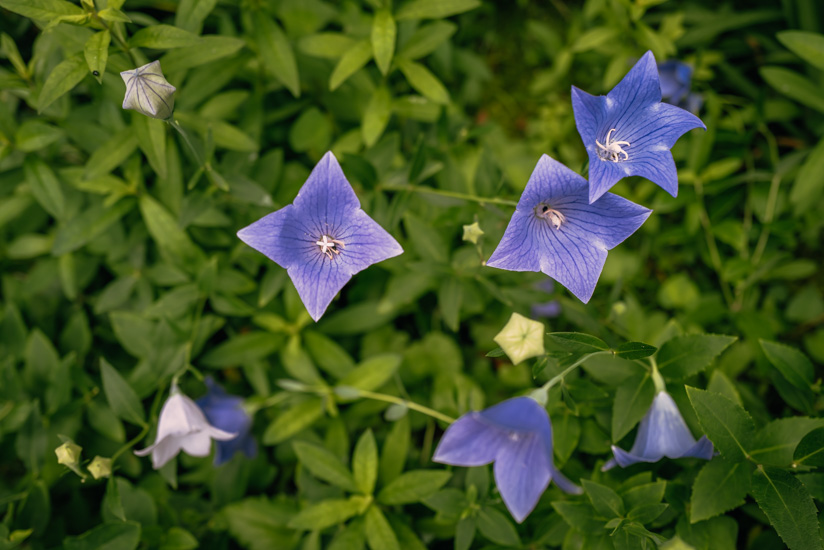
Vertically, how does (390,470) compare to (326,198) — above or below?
below

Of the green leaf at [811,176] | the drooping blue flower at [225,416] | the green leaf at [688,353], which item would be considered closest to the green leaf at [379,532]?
the drooping blue flower at [225,416]

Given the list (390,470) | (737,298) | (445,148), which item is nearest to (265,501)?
(390,470)

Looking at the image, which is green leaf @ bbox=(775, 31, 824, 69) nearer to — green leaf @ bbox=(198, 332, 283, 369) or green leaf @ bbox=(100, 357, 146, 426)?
green leaf @ bbox=(198, 332, 283, 369)

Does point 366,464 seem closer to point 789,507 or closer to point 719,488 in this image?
point 719,488

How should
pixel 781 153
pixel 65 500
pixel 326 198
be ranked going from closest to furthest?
pixel 326 198 → pixel 65 500 → pixel 781 153

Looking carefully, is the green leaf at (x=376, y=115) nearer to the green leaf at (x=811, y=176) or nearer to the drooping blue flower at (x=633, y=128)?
the drooping blue flower at (x=633, y=128)

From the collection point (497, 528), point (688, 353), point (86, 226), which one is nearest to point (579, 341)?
point (688, 353)

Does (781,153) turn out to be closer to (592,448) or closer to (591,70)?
(591,70)
